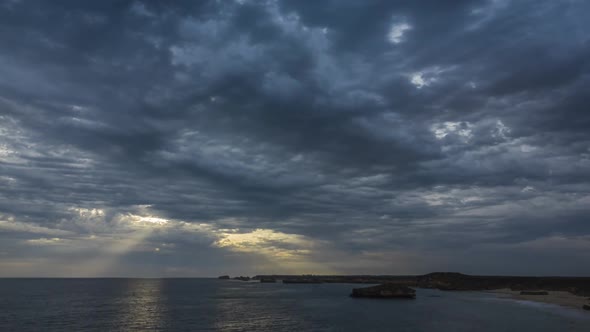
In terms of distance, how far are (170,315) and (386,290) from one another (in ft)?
352

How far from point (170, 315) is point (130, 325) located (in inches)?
747

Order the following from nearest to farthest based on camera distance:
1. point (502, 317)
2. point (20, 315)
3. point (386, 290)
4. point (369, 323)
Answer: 1. point (369, 323)
2. point (502, 317)
3. point (20, 315)
4. point (386, 290)

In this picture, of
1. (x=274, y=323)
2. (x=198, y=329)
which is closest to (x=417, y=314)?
(x=274, y=323)

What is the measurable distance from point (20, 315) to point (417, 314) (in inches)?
3772

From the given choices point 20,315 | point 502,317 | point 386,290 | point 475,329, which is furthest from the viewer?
point 386,290

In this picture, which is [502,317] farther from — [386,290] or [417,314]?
[386,290]

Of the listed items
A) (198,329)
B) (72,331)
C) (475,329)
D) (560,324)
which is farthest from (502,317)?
(72,331)

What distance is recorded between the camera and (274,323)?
8400 cm

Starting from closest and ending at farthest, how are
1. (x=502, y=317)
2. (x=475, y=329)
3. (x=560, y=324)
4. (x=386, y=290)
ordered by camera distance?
(x=475, y=329)
(x=560, y=324)
(x=502, y=317)
(x=386, y=290)

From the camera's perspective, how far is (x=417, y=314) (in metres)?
104

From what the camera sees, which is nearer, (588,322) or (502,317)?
(588,322)

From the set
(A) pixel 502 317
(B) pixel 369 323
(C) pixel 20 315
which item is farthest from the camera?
(C) pixel 20 315

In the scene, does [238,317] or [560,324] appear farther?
[238,317]

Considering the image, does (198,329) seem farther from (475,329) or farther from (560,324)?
(560,324)
